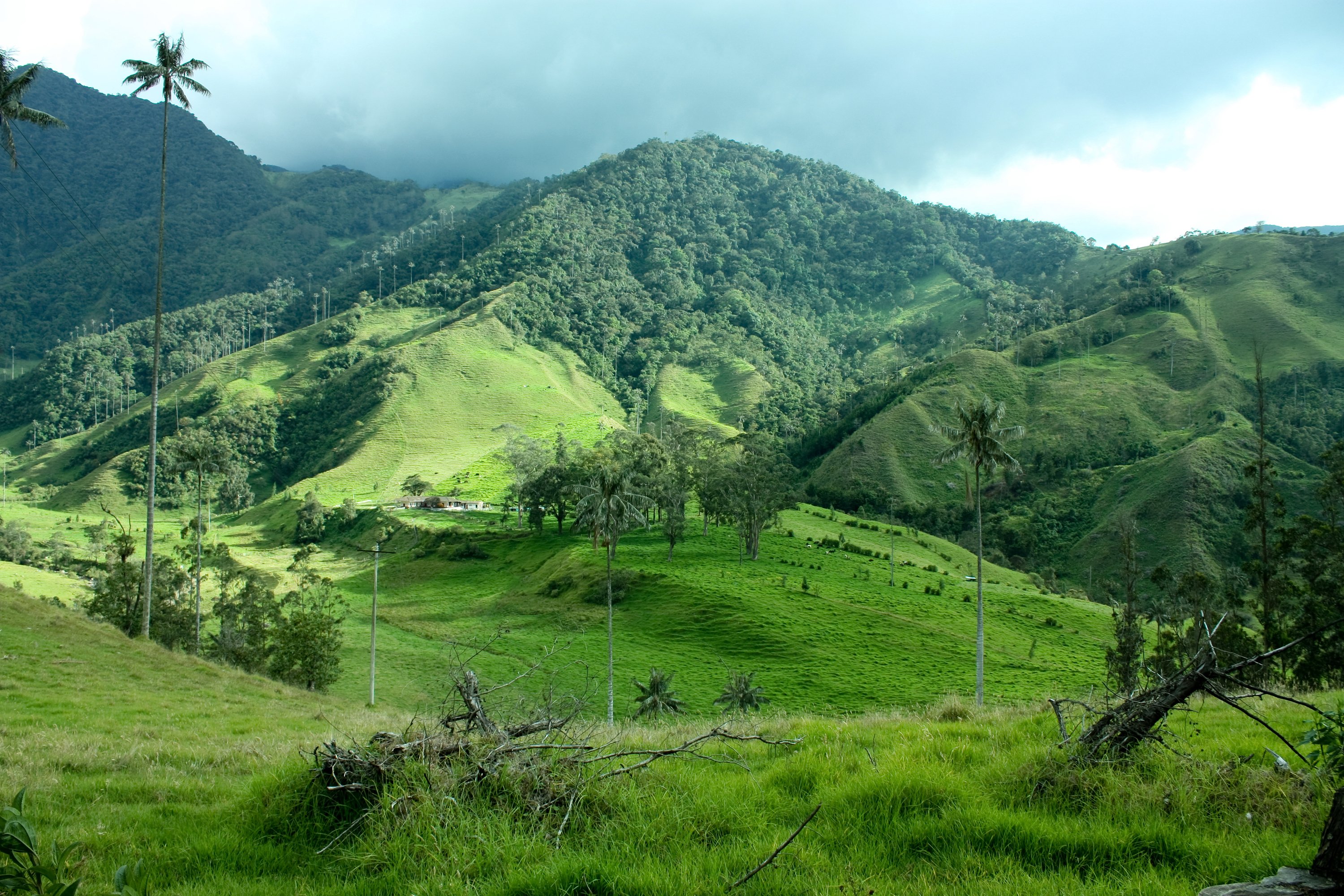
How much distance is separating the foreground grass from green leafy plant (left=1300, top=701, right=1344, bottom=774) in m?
0.20

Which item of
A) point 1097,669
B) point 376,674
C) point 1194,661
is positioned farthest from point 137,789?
point 1097,669

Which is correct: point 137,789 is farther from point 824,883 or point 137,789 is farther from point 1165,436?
point 1165,436

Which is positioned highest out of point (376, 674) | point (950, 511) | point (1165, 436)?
point (1165, 436)

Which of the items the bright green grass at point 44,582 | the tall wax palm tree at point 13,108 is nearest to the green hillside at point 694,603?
the bright green grass at point 44,582

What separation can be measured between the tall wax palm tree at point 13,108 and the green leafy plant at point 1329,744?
96.0 ft

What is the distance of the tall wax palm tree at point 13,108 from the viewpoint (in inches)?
844

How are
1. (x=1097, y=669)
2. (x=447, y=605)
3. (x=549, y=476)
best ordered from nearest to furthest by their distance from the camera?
(x=1097, y=669) < (x=447, y=605) < (x=549, y=476)

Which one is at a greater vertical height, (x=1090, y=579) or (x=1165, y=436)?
(x=1165, y=436)

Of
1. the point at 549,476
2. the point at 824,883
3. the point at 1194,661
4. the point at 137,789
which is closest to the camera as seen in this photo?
the point at 824,883

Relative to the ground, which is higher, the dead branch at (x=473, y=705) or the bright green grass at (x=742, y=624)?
the dead branch at (x=473, y=705)

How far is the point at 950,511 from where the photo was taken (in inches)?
4336

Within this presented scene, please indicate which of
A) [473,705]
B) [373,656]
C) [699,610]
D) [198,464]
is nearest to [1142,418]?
[699,610]

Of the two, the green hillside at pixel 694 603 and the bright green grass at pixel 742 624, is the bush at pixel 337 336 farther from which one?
the bright green grass at pixel 742 624

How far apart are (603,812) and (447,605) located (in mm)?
→ 67559
